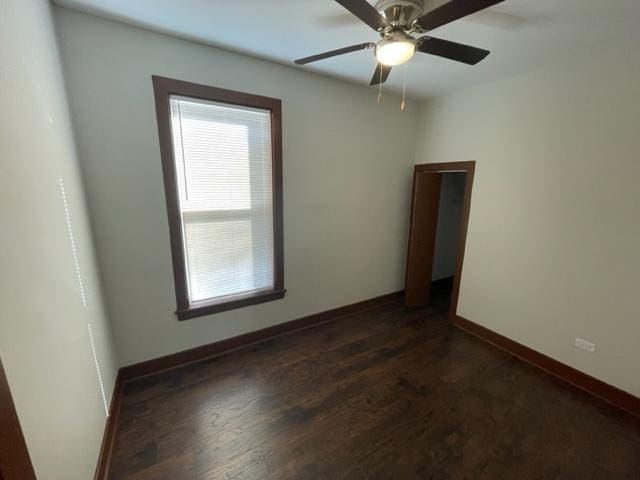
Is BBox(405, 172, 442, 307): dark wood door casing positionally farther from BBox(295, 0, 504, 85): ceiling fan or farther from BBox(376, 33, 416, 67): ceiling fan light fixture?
BBox(376, 33, 416, 67): ceiling fan light fixture

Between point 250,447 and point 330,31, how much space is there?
9.05 ft

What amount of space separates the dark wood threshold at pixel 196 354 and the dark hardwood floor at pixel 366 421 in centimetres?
7

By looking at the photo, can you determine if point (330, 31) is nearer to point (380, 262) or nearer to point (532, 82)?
point (532, 82)

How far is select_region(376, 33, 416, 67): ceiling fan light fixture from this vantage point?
50.4 inches

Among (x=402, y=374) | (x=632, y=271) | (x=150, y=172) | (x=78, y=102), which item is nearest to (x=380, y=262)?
(x=402, y=374)

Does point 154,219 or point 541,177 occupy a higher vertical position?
point 541,177

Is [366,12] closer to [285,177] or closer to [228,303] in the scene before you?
[285,177]

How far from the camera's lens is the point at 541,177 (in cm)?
216

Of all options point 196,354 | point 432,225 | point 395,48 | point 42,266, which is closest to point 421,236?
point 432,225

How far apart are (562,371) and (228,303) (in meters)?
2.98

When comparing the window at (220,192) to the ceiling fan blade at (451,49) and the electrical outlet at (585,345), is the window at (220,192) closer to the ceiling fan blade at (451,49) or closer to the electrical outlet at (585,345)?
the ceiling fan blade at (451,49)

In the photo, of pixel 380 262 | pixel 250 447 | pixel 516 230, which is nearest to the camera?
pixel 250 447

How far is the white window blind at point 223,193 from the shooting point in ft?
6.43

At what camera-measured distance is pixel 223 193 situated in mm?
2133
